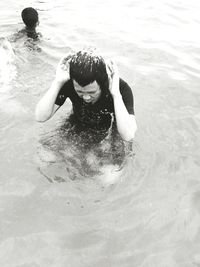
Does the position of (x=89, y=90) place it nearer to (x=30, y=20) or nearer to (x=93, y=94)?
(x=93, y=94)

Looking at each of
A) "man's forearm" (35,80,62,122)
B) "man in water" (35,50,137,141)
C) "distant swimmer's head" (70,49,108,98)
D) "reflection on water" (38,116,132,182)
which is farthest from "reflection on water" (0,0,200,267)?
"distant swimmer's head" (70,49,108,98)

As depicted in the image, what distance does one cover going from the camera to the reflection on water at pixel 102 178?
3.82 meters

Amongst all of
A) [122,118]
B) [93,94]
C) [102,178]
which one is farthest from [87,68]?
[102,178]

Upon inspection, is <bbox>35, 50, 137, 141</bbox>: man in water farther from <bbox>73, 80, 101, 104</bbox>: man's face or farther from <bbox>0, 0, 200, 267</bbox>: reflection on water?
<bbox>0, 0, 200, 267</bbox>: reflection on water

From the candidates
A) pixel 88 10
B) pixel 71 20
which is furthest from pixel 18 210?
pixel 88 10

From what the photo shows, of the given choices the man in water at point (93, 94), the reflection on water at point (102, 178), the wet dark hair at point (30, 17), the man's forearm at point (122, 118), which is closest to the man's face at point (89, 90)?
the man in water at point (93, 94)

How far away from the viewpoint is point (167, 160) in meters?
5.13

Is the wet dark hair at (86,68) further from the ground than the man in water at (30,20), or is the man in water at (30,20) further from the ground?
the wet dark hair at (86,68)

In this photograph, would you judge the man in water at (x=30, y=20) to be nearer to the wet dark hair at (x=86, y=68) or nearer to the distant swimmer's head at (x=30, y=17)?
the distant swimmer's head at (x=30, y=17)

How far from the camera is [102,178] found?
15.2 ft

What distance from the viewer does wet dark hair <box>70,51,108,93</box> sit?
3.84m

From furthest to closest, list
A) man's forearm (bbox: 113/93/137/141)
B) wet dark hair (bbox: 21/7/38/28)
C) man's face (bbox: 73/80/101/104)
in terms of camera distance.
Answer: wet dark hair (bbox: 21/7/38/28) → man's forearm (bbox: 113/93/137/141) → man's face (bbox: 73/80/101/104)

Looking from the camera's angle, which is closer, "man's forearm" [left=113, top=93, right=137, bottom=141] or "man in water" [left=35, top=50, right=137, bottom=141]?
"man in water" [left=35, top=50, right=137, bottom=141]

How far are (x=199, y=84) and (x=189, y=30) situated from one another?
3.10m
